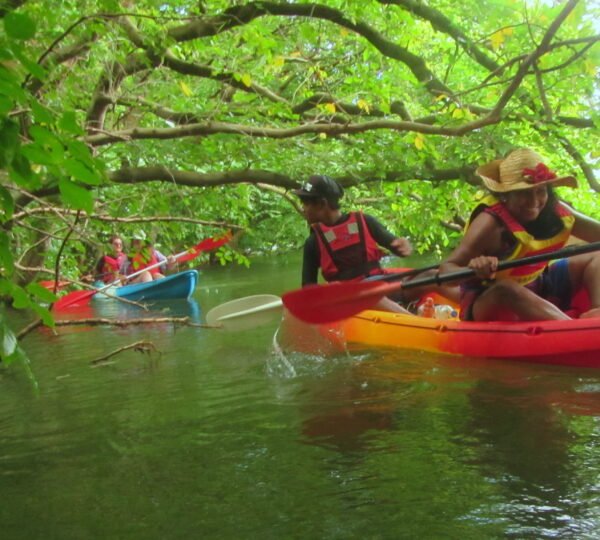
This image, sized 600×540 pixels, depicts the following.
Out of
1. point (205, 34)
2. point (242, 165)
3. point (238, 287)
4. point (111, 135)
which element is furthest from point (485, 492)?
point (238, 287)

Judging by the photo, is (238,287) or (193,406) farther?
(238,287)

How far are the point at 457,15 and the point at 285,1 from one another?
1755mm

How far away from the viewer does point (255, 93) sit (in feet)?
24.1

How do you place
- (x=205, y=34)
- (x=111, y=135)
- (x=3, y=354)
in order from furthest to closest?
(x=205, y=34)
(x=111, y=135)
(x=3, y=354)

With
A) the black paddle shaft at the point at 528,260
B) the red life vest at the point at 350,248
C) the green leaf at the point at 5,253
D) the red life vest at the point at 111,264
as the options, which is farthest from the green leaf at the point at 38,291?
the red life vest at the point at 111,264

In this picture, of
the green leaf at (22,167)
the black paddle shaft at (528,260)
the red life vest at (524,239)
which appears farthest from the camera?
the red life vest at (524,239)

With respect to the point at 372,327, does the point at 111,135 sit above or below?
above

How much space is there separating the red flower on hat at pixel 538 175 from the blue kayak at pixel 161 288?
290 inches

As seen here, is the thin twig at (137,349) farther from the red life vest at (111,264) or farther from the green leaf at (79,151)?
the red life vest at (111,264)

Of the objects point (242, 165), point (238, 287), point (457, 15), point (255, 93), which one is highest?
point (457, 15)

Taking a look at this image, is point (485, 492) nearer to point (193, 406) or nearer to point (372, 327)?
point (193, 406)

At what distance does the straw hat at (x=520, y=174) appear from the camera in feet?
12.7

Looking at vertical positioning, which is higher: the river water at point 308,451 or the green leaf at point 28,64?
the green leaf at point 28,64

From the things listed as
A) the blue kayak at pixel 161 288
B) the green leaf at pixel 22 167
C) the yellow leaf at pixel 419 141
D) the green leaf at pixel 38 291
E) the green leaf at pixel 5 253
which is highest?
the yellow leaf at pixel 419 141
